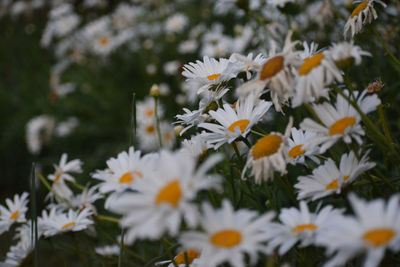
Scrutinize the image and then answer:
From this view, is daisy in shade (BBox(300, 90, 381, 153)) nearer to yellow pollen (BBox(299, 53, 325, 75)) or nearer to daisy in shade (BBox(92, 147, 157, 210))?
yellow pollen (BBox(299, 53, 325, 75))

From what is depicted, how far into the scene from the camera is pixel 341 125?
870mm

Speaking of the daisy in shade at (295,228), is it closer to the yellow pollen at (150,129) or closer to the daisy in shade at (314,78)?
the daisy in shade at (314,78)

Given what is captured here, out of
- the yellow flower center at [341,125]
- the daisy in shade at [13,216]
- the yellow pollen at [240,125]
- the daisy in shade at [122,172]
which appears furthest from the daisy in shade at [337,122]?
the daisy in shade at [13,216]

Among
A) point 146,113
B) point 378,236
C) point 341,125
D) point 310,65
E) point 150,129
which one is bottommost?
point 378,236

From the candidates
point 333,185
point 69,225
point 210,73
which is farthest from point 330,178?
point 69,225

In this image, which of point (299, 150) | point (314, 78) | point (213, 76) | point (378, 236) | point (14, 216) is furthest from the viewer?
point (14, 216)

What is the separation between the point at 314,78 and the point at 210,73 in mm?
471

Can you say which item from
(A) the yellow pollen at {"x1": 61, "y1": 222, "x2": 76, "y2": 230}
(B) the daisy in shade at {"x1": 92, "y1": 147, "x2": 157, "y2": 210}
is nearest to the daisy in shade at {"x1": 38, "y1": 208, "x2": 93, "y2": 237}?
(A) the yellow pollen at {"x1": 61, "y1": 222, "x2": 76, "y2": 230}

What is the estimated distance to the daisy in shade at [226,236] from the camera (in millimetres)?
635

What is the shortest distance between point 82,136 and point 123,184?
3.03 meters

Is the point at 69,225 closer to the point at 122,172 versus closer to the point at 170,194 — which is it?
the point at 122,172

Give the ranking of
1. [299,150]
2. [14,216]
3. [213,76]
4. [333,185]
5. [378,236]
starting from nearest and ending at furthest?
[378,236], [333,185], [299,150], [213,76], [14,216]

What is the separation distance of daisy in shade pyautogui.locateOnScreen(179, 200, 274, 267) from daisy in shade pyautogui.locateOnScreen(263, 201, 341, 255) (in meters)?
0.08

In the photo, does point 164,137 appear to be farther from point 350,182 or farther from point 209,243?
point 209,243
